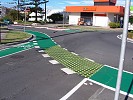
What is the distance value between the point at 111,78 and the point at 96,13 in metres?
47.5

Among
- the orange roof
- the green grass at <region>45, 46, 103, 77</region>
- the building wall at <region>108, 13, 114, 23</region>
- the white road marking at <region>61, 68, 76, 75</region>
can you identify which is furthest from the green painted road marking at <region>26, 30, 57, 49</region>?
the building wall at <region>108, 13, 114, 23</region>

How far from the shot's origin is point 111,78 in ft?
30.9

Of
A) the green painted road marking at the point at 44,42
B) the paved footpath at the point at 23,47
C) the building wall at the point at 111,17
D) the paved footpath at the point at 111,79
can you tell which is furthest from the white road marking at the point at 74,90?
the building wall at the point at 111,17

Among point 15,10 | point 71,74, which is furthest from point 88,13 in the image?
point 71,74

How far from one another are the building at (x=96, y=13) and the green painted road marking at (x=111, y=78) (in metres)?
42.6

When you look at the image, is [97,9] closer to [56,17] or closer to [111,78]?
[56,17]

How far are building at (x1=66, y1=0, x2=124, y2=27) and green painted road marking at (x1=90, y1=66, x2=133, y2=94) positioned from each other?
42.6 meters

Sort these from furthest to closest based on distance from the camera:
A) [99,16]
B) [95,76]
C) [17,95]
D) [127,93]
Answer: [99,16], [95,76], [127,93], [17,95]

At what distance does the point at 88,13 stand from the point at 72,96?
51.6 meters

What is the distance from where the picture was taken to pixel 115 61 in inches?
509

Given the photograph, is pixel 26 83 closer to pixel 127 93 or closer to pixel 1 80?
pixel 1 80

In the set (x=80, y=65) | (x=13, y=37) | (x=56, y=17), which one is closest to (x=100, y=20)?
(x=56, y=17)

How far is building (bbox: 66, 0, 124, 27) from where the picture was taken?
52.7 metres

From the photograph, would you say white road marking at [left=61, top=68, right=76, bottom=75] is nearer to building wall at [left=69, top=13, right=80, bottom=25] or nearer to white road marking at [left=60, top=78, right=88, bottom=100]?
white road marking at [left=60, top=78, right=88, bottom=100]
